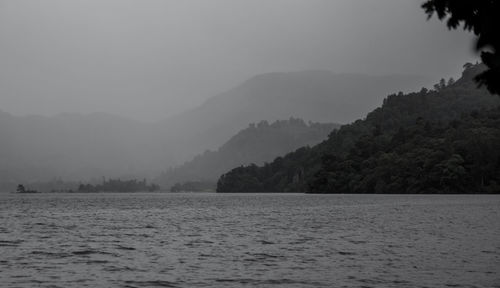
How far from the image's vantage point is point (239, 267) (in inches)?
1752

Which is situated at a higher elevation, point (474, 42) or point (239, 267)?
point (474, 42)

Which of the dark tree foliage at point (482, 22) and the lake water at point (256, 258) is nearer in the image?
the dark tree foliage at point (482, 22)

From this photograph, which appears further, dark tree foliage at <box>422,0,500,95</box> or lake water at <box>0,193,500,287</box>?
lake water at <box>0,193,500,287</box>

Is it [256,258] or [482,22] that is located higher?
[482,22]

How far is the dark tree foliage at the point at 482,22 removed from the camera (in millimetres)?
18672

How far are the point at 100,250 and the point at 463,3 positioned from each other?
45536mm

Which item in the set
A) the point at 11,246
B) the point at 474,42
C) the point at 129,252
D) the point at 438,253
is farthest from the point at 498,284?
the point at 11,246

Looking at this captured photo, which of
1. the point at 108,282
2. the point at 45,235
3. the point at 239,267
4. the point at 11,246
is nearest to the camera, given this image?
the point at 108,282

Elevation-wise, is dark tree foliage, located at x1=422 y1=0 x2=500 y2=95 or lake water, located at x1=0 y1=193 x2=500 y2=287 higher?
dark tree foliage, located at x1=422 y1=0 x2=500 y2=95

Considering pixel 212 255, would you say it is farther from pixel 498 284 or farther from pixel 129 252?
pixel 498 284

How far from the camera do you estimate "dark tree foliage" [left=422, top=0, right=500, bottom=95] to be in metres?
18.7

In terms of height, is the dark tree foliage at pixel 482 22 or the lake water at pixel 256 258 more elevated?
the dark tree foliage at pixel 482 22

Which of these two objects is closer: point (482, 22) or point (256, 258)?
point (482, 22)

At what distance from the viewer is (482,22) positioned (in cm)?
1884
